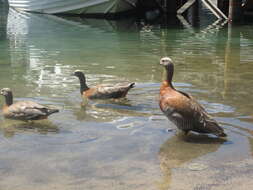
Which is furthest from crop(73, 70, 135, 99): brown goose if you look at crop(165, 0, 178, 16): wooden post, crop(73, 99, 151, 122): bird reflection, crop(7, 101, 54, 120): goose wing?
crop(165, 0, 178, 16): wooden post

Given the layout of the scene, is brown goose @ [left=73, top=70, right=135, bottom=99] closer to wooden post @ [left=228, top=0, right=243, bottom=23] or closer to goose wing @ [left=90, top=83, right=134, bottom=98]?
goose wing @ [left=90, top=83, right=134, bottom=98]

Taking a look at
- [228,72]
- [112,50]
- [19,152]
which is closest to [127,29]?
[112,50]

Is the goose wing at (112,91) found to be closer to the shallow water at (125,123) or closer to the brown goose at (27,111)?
the shallow water at (125,123)

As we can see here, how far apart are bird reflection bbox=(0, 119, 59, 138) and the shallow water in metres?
0.02

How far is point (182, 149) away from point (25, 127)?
102 inches

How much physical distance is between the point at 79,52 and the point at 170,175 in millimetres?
9961

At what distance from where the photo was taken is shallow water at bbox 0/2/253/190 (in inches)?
233

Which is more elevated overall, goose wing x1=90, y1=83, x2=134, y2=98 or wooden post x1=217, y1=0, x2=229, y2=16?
wooden post x1=217, y1=0, x2=229, y2=16

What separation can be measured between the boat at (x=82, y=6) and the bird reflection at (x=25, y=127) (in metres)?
20.7

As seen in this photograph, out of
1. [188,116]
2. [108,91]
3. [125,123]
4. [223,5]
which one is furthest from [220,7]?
[188,116]

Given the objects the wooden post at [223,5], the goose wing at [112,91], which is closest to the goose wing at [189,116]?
the goose wing at [112,91]

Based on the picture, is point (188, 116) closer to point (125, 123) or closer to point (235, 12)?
point (125, 123)

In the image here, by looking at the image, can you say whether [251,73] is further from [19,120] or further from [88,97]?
[19,120]

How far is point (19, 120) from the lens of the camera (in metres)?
8.27
